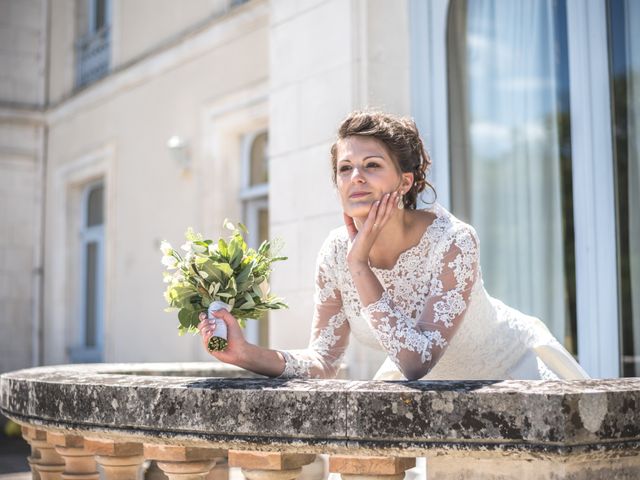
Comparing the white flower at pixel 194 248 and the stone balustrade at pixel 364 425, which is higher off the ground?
the white flower at pixel 194 248

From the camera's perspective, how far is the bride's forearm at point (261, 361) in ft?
6.79

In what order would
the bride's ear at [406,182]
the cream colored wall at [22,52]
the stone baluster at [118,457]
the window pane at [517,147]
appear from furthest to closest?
the cream colored wall at [22,52] < the window pane at [517,147] < the bride's ear at [406,182] < the stone baluster at [118,457]

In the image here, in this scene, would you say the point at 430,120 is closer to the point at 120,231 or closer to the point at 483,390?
the point at 483,390

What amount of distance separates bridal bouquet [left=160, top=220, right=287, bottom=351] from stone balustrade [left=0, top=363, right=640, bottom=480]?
0.28 metres

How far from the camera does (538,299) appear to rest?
4.30 meters

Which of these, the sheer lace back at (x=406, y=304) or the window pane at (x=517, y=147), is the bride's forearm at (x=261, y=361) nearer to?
the sheer lace back at (x=406, y=304)

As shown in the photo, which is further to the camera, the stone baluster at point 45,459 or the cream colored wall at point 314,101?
the cream colored wall at point 314,101

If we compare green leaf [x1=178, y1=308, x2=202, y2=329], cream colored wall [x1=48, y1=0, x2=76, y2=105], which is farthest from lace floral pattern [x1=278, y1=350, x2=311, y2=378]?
cream colored wall [x1=48, y1=0, x2=76, y2=105]

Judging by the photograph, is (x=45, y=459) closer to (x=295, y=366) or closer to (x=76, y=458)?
(x=76, y=458)

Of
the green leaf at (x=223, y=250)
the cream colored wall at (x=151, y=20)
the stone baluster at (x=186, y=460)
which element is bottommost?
the stone baluster at (x=186, y=460)

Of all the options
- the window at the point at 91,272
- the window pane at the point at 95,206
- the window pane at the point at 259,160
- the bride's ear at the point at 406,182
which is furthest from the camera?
the window pane at the point at 95,206

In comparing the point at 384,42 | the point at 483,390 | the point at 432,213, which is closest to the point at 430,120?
the point at 384,42

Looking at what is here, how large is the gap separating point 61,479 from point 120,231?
275 inches

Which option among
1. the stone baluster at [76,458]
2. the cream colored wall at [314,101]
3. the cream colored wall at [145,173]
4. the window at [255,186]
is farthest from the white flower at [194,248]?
the window at [255,186]
